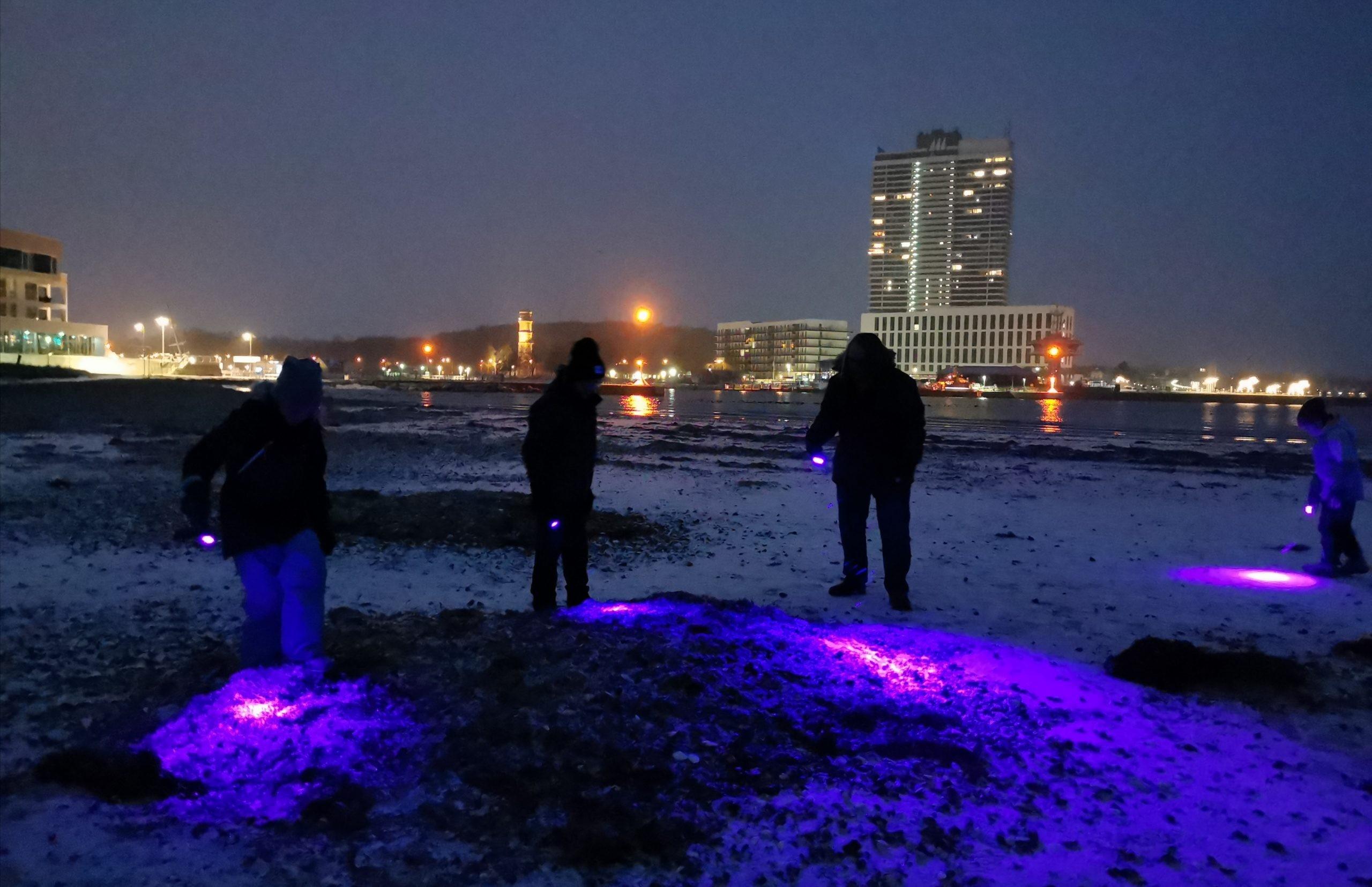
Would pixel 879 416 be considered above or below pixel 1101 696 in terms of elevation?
above

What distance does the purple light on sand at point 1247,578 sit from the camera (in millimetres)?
7867

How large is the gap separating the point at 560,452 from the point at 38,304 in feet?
321

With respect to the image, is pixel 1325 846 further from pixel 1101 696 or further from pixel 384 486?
pixel 384 486

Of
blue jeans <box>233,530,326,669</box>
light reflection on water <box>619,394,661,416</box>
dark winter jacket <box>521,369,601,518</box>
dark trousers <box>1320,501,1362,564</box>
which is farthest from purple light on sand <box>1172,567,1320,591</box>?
light reflection on water <box>619,394,661,416</box>

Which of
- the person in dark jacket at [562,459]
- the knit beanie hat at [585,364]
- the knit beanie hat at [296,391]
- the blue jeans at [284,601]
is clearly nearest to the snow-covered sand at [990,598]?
the blue jeans at [284,601]

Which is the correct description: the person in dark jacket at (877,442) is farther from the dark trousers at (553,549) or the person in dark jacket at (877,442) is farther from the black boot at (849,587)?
the dark trousers at (553,549)

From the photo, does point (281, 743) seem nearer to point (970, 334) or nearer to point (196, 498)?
point (196, 498)

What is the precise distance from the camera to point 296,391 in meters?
4.25

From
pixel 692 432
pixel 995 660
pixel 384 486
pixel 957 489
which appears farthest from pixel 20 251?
pixel 995 660

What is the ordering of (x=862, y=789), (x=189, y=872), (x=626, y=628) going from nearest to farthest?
(x=189, y=872) < (x=862, y=789) < (x=626, y=628)

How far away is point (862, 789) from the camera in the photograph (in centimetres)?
365

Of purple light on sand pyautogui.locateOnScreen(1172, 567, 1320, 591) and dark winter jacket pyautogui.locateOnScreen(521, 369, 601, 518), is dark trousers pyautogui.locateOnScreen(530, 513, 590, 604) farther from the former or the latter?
purple light on sand pyautogui.locateOnScreen(1172, 567, 1320, 591)

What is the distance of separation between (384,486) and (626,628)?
965 cm

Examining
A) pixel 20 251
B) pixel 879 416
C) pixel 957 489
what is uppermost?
pixel 20 251
